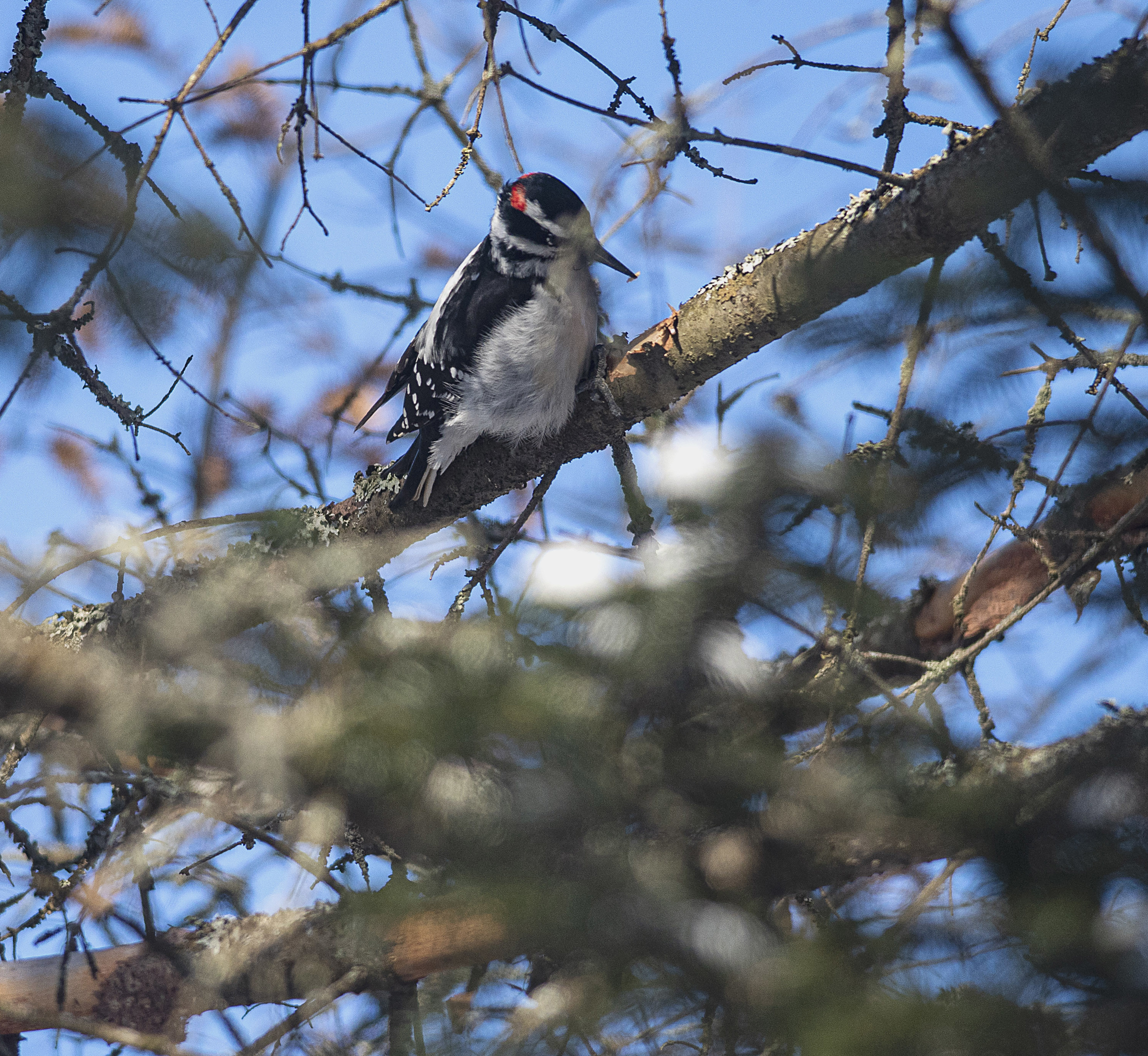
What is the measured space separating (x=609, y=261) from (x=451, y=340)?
497 mm

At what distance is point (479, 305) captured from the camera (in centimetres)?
245

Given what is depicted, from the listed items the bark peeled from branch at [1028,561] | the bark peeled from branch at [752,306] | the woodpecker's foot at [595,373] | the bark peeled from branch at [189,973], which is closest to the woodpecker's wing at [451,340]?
the bark peeled from branch at [752,306]

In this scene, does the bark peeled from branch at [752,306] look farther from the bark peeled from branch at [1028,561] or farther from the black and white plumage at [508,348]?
the bark peeled from branch at [1028,561]

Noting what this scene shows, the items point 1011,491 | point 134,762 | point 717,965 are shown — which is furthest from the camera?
point 134,762

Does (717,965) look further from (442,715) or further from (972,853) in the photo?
(442,715)

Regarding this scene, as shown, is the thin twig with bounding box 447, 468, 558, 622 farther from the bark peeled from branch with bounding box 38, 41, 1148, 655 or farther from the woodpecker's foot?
the woodpecker's foot

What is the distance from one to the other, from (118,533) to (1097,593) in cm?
213

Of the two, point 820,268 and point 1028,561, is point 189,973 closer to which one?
point 820,268

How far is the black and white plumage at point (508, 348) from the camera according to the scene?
2172mm

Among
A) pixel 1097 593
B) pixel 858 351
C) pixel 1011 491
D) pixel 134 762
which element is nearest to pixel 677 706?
pixel 858 351

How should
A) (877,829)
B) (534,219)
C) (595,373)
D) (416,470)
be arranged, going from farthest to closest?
(534,219) < (416,470) < (595,373) < (877,829)

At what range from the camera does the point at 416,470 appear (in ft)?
7.39

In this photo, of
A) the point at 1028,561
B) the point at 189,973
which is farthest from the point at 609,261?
the point at 189,973

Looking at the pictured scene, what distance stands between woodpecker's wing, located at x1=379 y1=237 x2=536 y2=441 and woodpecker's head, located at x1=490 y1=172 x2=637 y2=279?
0.09 metres
